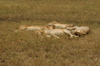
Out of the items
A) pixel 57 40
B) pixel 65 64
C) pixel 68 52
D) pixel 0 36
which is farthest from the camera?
pixel 0 36

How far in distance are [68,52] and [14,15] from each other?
7168mm

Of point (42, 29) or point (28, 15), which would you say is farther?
point (28, 15)

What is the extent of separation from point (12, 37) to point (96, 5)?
946 cm

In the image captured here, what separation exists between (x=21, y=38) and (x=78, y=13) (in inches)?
255

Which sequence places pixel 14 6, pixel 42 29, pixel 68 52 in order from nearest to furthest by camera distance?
pixel 68 52, pixel 42 29, pixel 14 6

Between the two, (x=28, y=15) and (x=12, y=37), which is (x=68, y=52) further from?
(x=28, y=15)

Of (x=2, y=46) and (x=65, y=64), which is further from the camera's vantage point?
(x=2, y=46)

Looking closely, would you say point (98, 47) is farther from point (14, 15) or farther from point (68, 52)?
point (14, 15)

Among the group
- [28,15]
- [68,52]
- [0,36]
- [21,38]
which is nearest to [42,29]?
[21,38]

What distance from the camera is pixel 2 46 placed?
17.1 feet

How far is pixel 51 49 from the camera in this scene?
16.5ft

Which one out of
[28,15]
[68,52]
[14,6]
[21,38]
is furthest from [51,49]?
[14,6]

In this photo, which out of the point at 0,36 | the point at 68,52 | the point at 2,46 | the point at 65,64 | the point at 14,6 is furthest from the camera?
the point at 14,6

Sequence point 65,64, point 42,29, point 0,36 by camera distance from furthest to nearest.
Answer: point 42,29, point 0,36, point 65,64
